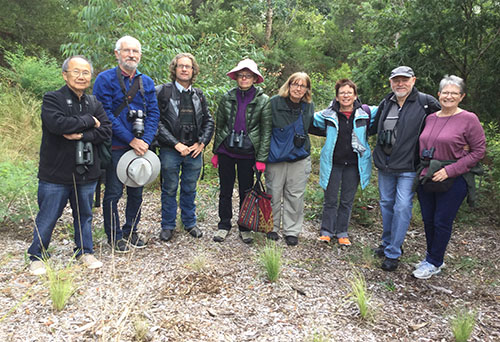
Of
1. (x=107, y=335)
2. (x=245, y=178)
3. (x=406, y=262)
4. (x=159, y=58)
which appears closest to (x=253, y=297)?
(x=107, y=335)

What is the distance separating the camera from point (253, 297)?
11.5ft

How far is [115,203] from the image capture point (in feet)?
13.4

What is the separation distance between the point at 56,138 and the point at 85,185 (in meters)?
0.51

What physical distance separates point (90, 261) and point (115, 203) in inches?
25.8

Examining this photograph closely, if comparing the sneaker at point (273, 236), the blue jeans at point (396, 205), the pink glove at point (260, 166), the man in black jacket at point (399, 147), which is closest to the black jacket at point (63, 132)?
the pink glove at point (260, 166)

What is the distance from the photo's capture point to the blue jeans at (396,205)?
13.7 ft

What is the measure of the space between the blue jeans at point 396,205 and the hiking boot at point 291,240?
1.08 m

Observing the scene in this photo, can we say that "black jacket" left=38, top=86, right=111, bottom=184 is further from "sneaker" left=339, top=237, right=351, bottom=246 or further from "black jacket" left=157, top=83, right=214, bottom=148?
"sneaker" left=339, top=237, right=351, bottom=246

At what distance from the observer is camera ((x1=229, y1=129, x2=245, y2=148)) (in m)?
4.41

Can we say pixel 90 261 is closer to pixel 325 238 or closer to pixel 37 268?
pixel 37 268

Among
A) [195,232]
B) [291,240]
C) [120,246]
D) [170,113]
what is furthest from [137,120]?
[291,240]

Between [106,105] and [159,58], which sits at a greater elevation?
[159,58]

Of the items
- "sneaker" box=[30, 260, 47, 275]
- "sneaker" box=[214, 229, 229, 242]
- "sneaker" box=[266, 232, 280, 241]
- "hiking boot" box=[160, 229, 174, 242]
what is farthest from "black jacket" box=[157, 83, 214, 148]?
"sneaker" box=[30, 260, 47, 275]

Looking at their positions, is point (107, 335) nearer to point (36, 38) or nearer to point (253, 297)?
point (253, 297)
